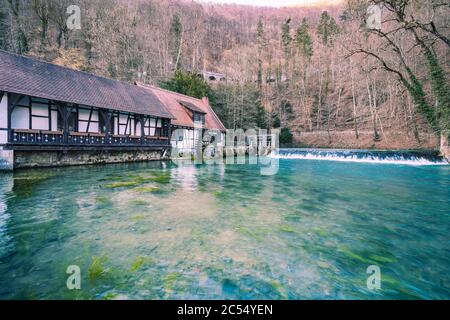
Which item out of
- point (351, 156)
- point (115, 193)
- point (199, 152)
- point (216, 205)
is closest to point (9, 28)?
point (199, 152)

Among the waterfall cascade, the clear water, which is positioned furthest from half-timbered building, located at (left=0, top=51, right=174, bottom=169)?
the waterfall cascade

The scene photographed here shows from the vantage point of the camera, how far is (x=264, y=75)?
5841 centimetres

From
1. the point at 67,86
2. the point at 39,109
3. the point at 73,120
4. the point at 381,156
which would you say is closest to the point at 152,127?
the point at 73,120

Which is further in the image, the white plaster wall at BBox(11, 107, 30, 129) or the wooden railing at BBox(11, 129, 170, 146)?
the white plaster wall at BBox(11, 107, 30, 129)

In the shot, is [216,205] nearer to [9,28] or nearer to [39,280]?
[39,280]

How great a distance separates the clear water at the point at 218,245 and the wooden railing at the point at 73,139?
5838mm

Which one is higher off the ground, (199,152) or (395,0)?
(395,0)

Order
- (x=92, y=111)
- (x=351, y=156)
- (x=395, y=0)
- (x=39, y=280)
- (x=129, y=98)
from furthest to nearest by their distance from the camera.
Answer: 1. (x=351, y=156)
2. (x=129, y=98)
3. (x=92, y=111)
4. (x=395, y=0)
5. (x=39, y=280)

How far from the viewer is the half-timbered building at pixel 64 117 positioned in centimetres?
1288

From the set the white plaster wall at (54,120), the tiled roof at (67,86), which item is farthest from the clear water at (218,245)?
the white plaster wall at (54,120)

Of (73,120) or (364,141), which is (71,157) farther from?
(364,141)

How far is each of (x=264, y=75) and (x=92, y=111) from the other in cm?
4797

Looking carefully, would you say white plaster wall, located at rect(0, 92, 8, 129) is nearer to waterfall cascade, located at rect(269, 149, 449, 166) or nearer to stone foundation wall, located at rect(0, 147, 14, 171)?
stone foundation wall, located at rect(0, 147, 14, 171)

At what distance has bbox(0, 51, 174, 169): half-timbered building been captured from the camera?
42.2 feet
